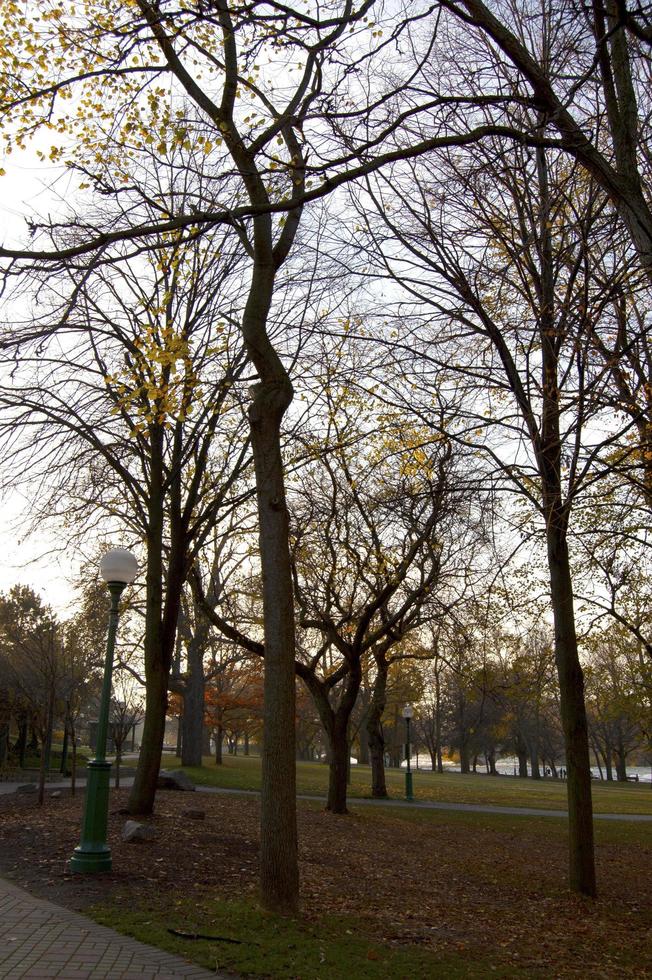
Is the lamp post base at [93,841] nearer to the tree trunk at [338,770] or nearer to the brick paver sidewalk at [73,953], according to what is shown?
the brick paver sidewalk at [73,953]

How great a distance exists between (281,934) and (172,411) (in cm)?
534

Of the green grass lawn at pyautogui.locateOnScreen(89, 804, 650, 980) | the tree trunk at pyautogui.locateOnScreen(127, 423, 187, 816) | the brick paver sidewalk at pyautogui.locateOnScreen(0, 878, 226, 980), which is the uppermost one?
the tree trunk at pyautogui.locateOnScreen(127, 423, 187, 816)

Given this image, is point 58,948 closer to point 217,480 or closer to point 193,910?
point 193,910

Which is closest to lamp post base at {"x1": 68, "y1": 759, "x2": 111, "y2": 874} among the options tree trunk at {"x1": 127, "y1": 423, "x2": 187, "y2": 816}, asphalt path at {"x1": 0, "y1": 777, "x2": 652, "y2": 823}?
tree trunk at {"x1": 127, "y1": 423, "x2": 187, "y2": 816}

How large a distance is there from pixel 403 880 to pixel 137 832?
3.62 metres

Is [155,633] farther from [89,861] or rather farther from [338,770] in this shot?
[338,770]

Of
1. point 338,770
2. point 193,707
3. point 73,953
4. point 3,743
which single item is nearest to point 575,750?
point 73,953

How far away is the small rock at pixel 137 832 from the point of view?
1061 centimetres

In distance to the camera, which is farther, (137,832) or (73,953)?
(137,832)

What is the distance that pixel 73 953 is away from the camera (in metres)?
5.73

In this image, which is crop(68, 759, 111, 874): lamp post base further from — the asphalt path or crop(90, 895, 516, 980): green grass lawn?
the asphalt path

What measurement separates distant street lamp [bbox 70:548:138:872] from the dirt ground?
0.79 ft

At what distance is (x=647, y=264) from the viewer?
597 centimetres

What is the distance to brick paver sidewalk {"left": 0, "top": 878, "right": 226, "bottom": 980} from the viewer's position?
532 centimetres
